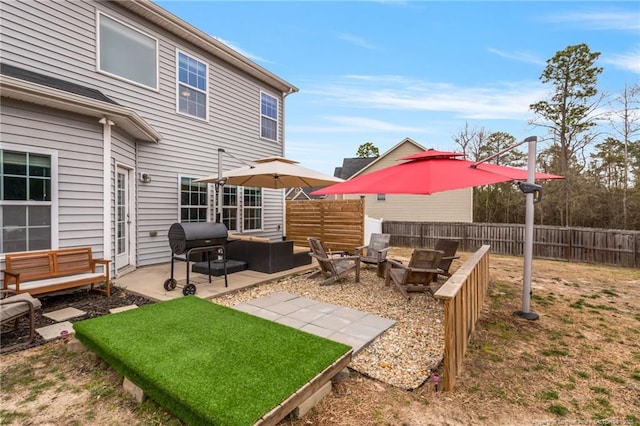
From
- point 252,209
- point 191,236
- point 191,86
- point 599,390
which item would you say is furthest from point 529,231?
point 191,86

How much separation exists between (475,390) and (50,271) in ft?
18.4

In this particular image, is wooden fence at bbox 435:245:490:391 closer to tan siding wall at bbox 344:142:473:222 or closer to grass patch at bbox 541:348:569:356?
grass patch at bbox 541:348:569:356

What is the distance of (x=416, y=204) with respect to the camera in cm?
1720

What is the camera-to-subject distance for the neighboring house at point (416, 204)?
1608 cm

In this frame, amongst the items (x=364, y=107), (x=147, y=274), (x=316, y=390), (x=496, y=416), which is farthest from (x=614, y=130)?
(x=147, y=274)

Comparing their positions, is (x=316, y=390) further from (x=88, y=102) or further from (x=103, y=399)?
(x=88, y=102)

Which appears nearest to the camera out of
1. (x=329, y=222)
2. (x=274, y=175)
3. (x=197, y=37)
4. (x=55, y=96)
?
(x=55, y=96)

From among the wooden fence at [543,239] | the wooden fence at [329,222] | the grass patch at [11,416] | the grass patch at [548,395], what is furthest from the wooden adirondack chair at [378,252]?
the wooden fence at [543,239]

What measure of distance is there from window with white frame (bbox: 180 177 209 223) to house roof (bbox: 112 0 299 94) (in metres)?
3.66

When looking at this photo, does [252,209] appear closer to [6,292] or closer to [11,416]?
[6,292]

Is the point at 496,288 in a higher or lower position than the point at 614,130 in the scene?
lower

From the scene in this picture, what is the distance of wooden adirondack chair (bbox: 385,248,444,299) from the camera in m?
4.68

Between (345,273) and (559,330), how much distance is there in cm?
336

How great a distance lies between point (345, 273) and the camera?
19.5 feet
